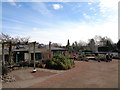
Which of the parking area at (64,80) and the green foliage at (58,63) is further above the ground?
the green foliage at (58,63)

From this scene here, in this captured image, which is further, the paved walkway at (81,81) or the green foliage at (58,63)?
the green foliage at (58,63)

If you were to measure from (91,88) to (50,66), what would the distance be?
899 cm

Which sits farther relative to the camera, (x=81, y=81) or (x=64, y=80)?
(x=64, y=80)

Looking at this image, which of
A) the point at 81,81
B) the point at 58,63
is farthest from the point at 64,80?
the point at 58,63

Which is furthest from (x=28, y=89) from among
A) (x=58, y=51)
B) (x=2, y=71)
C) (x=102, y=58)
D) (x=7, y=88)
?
(x=58, y=51)

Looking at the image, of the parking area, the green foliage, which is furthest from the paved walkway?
the green foliage

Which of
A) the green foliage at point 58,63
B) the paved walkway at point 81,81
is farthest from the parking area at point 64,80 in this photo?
the green foliage at point 58,63

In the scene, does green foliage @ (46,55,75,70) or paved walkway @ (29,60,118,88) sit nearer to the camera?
paved walkway @ (29,60,118,88)

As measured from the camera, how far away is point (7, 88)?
8.73m

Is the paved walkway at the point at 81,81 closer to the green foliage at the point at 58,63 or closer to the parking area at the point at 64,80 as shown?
the parking area at the point at 64,80

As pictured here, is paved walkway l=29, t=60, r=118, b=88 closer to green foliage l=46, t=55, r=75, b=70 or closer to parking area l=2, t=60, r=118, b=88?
parking area l=2, t=60, r=118, b=88

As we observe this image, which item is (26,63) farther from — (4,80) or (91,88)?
(91,88)

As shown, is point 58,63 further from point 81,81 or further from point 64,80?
point 81,81

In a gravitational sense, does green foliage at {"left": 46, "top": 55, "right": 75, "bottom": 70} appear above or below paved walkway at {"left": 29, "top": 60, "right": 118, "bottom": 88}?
above
